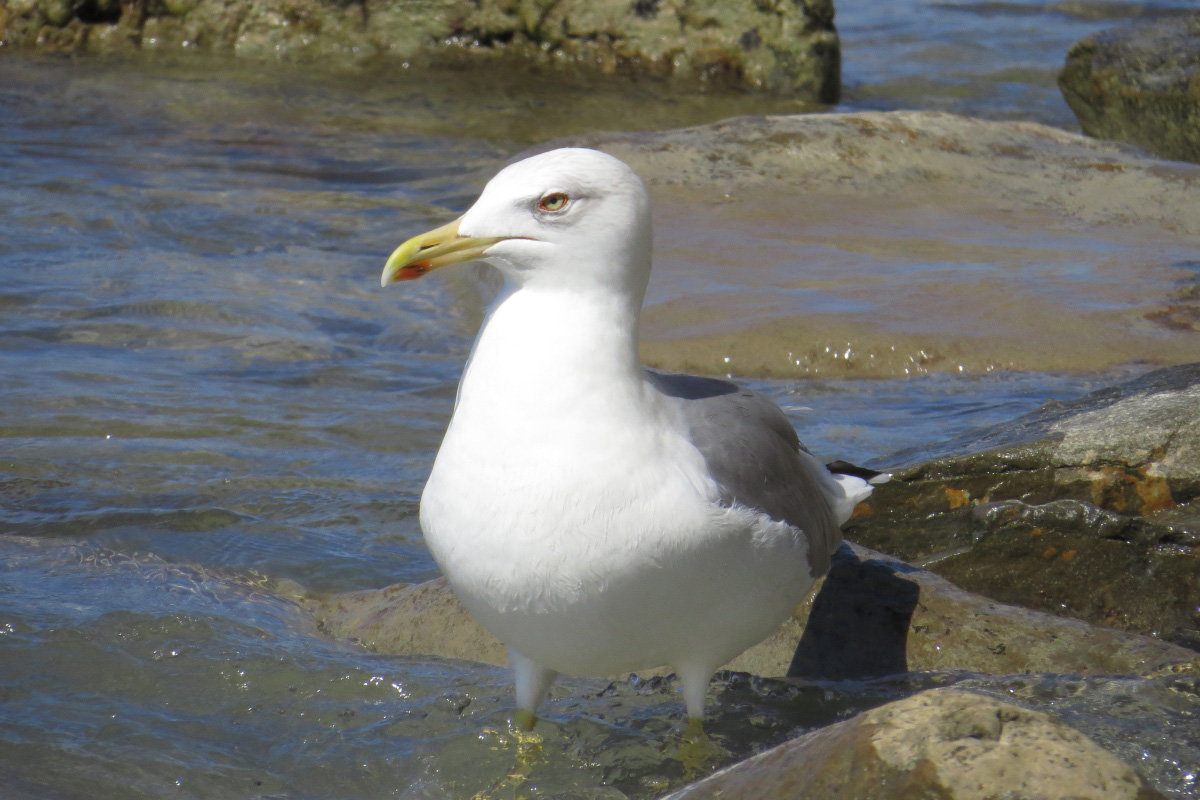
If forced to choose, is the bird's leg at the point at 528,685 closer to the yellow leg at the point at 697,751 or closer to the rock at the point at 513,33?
the yellow leg at the point at 697,751

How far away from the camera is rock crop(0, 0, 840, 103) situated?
13438 millimetres

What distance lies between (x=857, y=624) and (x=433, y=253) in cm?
184

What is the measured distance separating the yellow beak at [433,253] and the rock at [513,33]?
419 inches

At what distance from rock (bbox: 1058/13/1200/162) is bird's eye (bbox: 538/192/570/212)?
9.15m

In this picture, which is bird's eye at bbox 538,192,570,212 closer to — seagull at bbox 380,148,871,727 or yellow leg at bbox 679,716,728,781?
seagull at bbox 380,148,871,727

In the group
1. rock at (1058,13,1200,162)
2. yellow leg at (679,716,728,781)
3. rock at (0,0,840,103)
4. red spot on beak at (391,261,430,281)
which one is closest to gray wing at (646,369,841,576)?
yellow leg at (679,716,728,781)

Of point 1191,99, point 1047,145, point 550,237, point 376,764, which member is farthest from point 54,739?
point 1191,99

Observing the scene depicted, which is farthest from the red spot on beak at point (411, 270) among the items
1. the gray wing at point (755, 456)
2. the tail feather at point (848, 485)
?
the tail feather at point (848, 485)

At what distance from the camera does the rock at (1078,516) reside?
13.6ft

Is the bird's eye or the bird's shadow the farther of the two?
the bird's shadow

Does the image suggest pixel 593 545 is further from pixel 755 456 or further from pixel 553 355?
pixel 755 456

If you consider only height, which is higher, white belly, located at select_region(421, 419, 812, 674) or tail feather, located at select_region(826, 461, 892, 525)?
white belly, located at select_region(421, 419, 812, 674)

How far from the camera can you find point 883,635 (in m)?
4.15

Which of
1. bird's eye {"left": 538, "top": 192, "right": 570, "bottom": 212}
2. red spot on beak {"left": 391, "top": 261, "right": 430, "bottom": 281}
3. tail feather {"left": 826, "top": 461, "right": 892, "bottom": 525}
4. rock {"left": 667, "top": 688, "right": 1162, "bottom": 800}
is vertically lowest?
tail feather {"left": 826, "top": 461, "right": 892, "bottom": 525}
